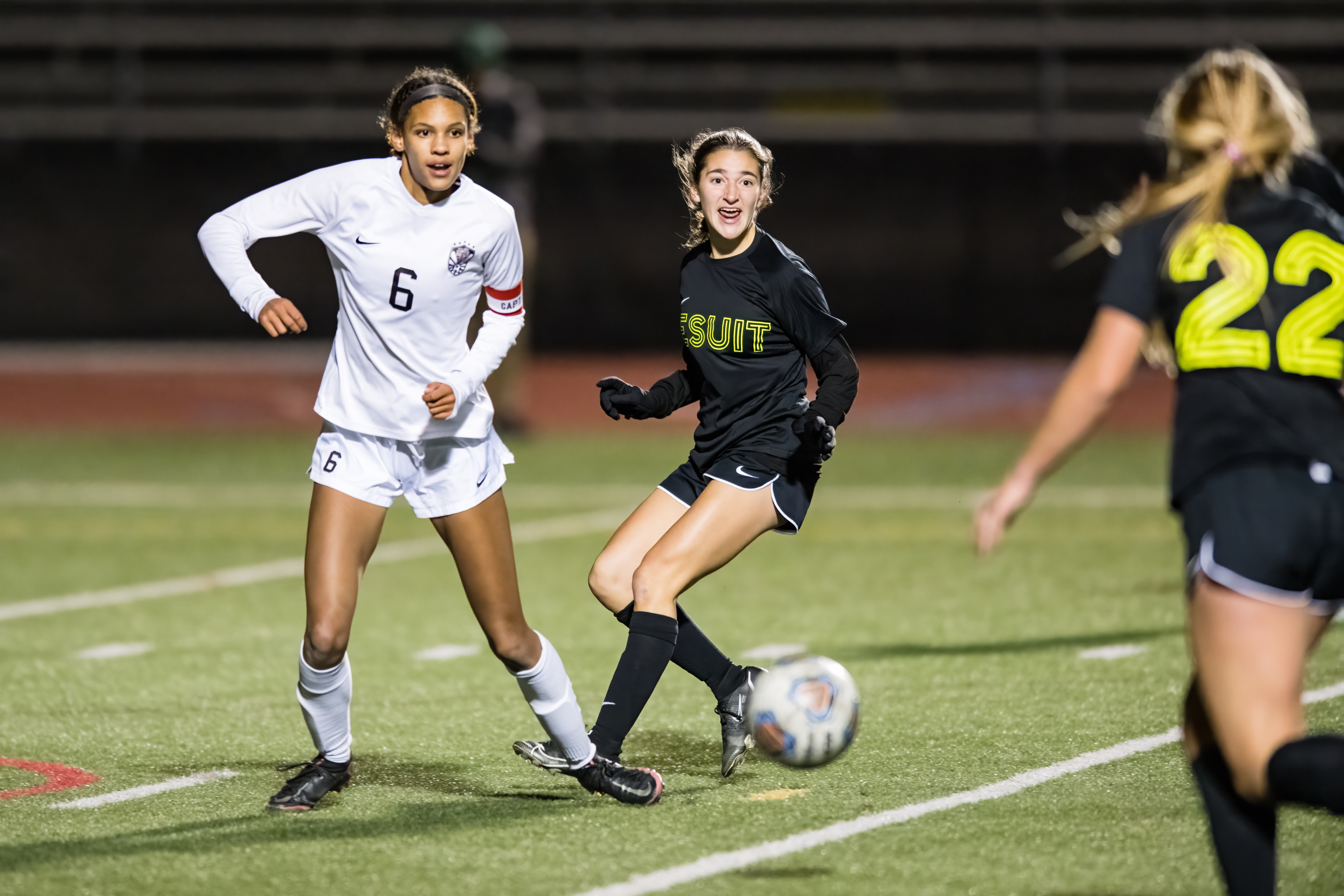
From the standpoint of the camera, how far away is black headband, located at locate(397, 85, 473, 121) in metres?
4.75

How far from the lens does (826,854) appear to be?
14.3 ft

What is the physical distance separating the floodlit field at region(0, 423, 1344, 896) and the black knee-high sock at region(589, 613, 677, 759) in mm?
188

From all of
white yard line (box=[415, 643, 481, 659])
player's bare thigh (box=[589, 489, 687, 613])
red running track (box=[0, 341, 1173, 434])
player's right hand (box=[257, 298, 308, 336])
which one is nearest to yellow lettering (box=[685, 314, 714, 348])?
player's bare thigh (box=[589, 489, 687, 613])

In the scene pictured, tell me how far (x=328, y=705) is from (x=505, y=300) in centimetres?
123

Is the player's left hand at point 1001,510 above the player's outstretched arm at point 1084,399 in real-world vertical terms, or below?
below

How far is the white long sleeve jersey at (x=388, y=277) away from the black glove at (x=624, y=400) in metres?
0.45

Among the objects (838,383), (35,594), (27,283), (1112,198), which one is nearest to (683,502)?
(838,383)

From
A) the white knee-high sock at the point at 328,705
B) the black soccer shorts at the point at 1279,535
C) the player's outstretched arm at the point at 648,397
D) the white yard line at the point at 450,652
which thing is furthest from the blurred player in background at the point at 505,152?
the black soccer shorts at the point at 1279,535

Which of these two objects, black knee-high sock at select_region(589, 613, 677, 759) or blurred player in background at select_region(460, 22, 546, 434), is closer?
black knee-high sock at select_region(589, 613, 677, 759)

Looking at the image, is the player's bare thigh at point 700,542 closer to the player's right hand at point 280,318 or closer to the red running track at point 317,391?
the player's right hand at point 280,318

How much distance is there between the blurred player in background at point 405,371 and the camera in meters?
4.74

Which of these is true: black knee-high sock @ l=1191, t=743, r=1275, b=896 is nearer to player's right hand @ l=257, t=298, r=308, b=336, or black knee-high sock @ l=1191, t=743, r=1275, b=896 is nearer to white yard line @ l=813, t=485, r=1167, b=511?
player's right hand @ l=257, t=298, r=308, b=336

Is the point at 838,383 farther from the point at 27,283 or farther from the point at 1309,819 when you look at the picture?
the point at 27,283

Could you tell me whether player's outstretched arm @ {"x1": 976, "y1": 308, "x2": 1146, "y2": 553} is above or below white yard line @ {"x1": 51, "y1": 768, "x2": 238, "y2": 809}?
above
